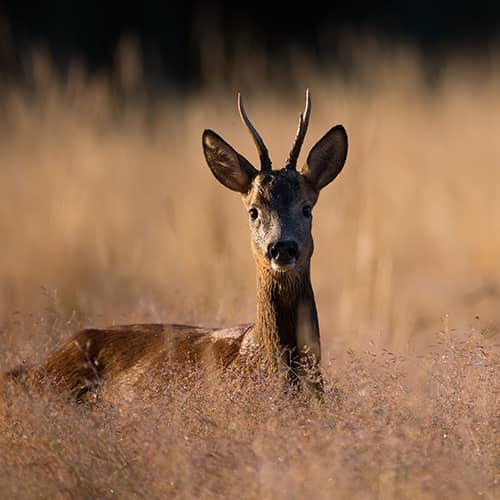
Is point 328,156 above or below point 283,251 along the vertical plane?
above

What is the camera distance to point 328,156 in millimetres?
5816

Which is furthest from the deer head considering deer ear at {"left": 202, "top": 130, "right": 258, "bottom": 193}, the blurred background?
the blurred background

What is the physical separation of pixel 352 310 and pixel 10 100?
166 inches

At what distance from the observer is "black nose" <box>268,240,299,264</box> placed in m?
5.11

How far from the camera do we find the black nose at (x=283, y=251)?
5.11 meters

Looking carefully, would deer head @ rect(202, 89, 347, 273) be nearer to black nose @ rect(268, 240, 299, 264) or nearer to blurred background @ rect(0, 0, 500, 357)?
black nose @ rect(268, 240, 299, 264)

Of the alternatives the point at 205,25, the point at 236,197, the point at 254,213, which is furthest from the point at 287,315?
the point at 205,25

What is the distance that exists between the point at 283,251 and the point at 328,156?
85 cm

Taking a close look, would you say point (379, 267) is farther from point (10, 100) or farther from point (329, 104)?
point (10, 100)

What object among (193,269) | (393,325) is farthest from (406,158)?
(393,325)

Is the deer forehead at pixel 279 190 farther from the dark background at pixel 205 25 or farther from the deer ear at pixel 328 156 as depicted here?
the dark background at pixel 205 25

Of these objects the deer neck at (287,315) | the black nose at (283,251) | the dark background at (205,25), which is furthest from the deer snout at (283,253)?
the dark background at (205,25)

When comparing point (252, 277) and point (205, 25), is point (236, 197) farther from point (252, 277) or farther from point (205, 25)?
point (205, 25)

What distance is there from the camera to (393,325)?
7484 mm
